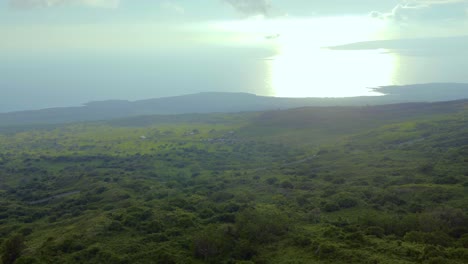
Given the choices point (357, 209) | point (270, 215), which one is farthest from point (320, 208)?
point (270, 215)

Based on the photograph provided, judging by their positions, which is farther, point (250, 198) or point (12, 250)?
point (250, 198)

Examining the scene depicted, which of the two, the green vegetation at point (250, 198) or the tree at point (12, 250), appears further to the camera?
the tree at point (12, 250)

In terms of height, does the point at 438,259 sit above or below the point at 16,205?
above

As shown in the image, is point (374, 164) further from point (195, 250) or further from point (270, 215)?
point (195, 250)

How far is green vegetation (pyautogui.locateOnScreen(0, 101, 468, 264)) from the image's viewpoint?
3325 cm

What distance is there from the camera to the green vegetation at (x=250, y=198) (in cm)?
3325

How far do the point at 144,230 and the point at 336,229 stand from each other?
2040cm

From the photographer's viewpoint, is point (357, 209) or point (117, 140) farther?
point (117, 140)

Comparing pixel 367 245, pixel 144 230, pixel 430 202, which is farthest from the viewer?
pixel 430 202

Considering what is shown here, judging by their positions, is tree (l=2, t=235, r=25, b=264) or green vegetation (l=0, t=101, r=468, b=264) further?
tree (l=2, t=235, r=25, b=264)

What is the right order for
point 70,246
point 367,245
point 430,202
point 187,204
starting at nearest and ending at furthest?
point 367,245
point 70,246
point 430,202
point 187,204

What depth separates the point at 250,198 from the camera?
57219mm

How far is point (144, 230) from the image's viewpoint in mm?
40406

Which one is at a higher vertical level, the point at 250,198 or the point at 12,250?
the point at 12,250
